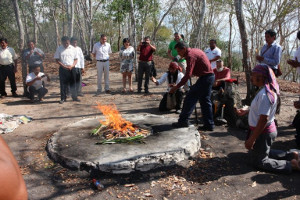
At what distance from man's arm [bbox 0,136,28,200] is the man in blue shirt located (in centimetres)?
582

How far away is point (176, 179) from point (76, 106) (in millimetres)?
4875

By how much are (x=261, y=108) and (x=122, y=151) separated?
2155mm

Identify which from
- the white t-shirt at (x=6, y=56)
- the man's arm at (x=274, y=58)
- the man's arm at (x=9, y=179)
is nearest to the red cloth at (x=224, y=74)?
the man's arm at (x=274, y=58)

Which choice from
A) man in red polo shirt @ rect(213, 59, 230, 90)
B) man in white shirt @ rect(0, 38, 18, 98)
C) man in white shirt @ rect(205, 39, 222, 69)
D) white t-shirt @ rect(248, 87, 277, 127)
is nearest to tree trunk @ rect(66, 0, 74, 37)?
man in white shirt @ rect(0, 38, 18, 98)

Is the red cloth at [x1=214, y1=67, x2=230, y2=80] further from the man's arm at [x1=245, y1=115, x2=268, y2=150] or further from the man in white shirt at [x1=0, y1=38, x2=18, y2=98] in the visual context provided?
the man in white shirt at [x1=0, y1=38, x2=18, y2=98]

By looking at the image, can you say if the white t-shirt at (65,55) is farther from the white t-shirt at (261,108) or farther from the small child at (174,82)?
the white t-shirt at (261,108)

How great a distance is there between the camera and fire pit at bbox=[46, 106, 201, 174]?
3713 millimetres

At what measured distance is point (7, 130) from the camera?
5508 mm

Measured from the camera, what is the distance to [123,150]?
4062mm

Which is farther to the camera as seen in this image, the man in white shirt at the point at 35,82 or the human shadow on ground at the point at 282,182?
the man in white shirt at the point at 35,82

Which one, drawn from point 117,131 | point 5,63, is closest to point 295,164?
point 117,131

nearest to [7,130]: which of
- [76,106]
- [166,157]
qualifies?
[76,106]

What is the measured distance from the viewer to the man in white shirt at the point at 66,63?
306 inches

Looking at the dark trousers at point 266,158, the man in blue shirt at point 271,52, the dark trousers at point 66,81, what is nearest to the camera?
the dark trousers at point 266,158
